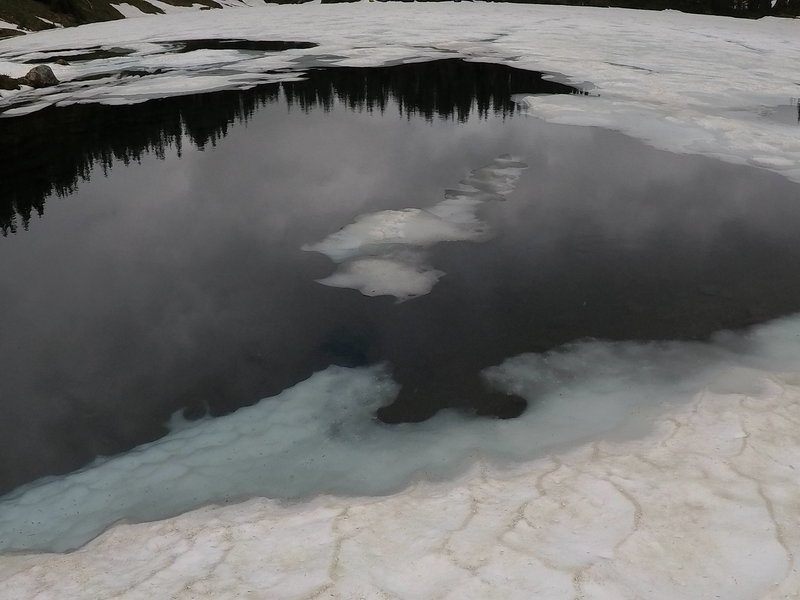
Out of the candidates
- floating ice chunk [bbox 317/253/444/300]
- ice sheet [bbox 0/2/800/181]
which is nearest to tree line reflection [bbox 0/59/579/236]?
ice sheet [bbox 0/2/800/181]

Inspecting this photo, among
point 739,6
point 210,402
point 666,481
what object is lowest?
point 210,402

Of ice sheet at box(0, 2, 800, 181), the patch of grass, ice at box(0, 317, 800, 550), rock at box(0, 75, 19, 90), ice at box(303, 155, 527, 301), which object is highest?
the patch of grass

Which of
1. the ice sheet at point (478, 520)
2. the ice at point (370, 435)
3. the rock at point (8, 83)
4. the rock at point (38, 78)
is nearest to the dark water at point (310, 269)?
the ice at point (370, 435)

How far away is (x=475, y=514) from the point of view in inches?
179

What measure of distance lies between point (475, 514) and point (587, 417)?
178cm

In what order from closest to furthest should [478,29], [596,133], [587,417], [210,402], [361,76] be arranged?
1. [587,417]
2. [210,402]
3. [596,133]
4. [361,76]
5. [478,29]

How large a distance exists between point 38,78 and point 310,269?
79.2 feet

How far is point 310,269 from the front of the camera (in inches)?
376

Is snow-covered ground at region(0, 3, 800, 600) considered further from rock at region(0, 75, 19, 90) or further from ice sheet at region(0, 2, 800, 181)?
rock at region(0, 75, 19, 90)

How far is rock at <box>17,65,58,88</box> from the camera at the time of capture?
2702 centimetres

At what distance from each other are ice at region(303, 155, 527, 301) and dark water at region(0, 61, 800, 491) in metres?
0.23

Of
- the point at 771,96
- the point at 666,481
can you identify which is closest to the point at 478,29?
the point at 771,96

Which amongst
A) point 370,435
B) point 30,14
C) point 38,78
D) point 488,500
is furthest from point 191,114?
point 30,14

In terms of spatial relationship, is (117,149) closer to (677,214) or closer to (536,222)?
(536,222)
